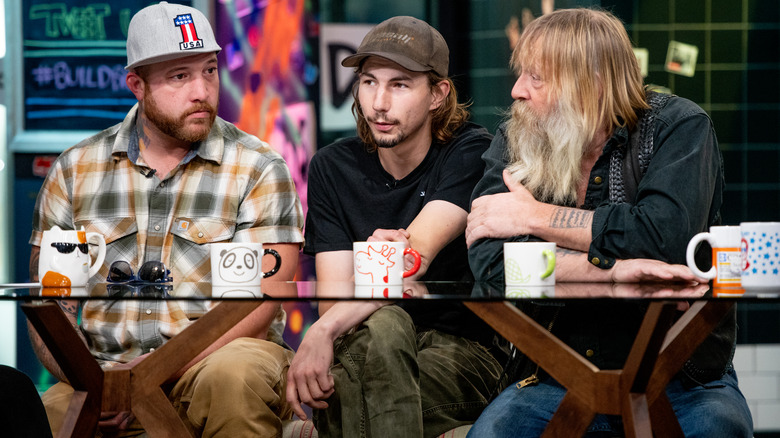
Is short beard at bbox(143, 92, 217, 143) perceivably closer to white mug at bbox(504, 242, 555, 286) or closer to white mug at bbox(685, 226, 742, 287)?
white mug at bbox(504, 242, 555, 286)

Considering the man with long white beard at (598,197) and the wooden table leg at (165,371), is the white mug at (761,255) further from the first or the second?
the wooden table leg at (165,371)

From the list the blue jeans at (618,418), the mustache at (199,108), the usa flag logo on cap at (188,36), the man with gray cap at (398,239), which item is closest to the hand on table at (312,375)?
the man with gray cap at (398,239)

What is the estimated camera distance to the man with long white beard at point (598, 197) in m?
2.25

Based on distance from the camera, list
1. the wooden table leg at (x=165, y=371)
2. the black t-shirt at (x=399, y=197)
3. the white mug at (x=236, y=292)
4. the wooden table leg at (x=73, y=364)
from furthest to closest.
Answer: the black t-shirt at (x=399, y=197) < the wooden table leg at (x=165, y=371) < the wooden table leg at (x=73, y=364) < the white mug at (x=236, y=292)

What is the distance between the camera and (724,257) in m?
1.94

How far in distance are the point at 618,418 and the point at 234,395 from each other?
1.01 meters

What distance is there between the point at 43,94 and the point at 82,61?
0.25 m

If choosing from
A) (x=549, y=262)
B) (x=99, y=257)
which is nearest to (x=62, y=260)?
(x=99, y=257)

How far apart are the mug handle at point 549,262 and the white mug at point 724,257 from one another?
11.4 inches

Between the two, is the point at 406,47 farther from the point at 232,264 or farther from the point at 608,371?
the point at 608,371

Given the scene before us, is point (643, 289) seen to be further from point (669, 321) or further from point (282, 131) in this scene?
point (282, 131)

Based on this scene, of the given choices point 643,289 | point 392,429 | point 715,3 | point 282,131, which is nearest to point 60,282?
point 392,429

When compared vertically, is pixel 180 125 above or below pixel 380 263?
above

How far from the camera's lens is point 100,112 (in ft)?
14.6
